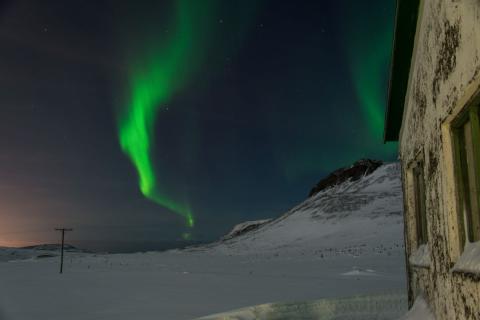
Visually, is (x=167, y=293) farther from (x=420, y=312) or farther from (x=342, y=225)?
(x=342, y=225)

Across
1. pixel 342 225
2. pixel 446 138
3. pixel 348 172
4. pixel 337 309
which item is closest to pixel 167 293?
pixel 337 309

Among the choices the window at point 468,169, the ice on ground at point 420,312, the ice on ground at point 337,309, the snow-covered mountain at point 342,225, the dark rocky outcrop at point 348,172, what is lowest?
the ice on ground at point 337,309

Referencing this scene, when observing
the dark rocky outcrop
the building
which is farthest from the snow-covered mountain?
the building

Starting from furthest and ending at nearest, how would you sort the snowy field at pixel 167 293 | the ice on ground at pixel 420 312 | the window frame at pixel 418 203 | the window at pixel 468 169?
the snowy field at pixel 167 293, the window frame at pixel 418 203, the ice on ground at pixel 420 312, the window at pixel 468 169

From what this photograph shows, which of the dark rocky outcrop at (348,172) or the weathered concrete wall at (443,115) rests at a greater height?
the dark rocky outcrop at (348,172)

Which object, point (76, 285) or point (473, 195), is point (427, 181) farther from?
point (76, 285)

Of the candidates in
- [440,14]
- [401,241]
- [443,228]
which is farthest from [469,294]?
[401,241]

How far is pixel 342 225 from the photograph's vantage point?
197 feet

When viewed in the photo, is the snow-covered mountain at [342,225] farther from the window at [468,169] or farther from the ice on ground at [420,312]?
the window at [468,169]

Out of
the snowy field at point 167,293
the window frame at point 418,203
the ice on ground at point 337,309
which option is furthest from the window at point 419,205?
the snowy field at point 167,293

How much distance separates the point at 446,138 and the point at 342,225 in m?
57.2

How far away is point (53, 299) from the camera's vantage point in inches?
538

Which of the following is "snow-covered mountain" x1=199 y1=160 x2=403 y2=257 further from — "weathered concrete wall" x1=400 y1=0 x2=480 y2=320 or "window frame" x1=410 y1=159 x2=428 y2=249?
"weathered concrete wall" x1=400 y1=0 x2=480 y2=320

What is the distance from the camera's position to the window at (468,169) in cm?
386
